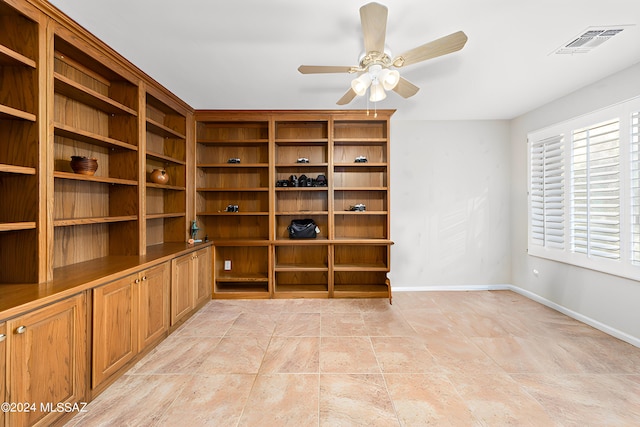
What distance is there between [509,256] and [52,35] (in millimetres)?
5813

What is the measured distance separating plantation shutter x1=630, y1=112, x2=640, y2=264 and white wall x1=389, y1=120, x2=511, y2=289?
5.78 ft

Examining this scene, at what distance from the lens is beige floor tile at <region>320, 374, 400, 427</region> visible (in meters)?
1.77

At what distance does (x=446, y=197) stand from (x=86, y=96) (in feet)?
14.9

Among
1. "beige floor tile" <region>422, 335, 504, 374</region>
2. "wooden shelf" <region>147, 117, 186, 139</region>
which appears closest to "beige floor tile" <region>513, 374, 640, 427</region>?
"beige floor tile" <region>422, 335, 504, 374</region>

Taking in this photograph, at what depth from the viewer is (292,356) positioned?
2.53m

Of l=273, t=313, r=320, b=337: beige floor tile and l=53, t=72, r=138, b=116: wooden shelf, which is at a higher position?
l=53, t=72, r=138, b=116: wooden shelf

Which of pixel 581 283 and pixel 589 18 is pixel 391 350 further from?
pixel 589 18

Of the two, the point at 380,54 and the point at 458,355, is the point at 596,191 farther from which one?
the point at 380,54

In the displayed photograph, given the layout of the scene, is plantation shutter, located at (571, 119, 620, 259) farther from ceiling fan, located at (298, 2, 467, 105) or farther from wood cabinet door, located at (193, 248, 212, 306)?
wood cabinet door, located at (193, 248, 212, 306)

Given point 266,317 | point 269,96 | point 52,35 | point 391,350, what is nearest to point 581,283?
point 391,350

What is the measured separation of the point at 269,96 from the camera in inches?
137

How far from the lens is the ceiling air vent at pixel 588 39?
2.17 meters

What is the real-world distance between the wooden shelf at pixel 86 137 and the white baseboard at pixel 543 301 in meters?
3.97

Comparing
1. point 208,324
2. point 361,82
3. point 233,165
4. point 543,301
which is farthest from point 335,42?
point 543,301
